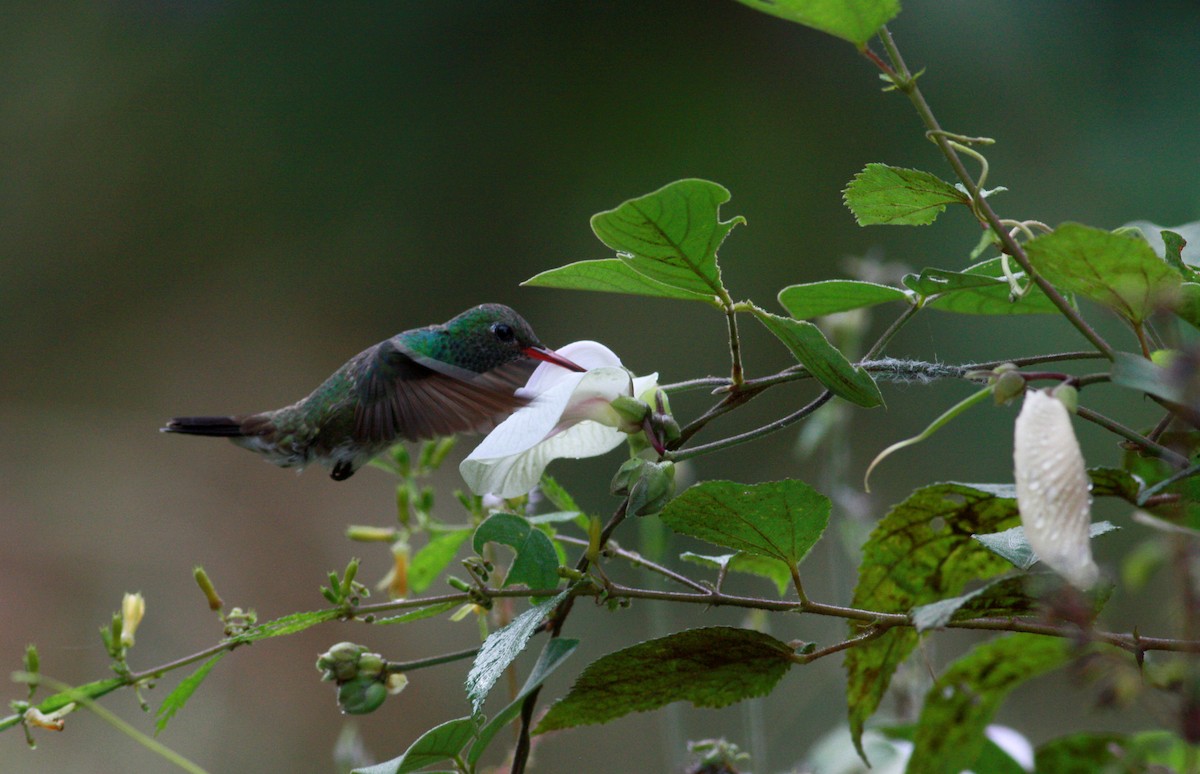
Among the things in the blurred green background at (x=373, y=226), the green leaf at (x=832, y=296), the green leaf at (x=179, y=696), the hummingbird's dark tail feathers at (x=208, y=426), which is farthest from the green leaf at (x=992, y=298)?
the blurred green background at (x=373, y=226)

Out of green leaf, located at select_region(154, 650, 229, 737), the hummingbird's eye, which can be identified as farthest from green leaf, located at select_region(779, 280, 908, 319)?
the hummingbird's eye

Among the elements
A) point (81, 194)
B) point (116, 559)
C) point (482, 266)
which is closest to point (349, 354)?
point (482, 266)

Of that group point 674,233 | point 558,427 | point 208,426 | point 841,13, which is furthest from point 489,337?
point 841,13

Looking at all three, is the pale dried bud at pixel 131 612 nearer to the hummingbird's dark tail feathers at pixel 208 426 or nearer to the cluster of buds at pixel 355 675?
the cluster of buds at pixel 355 675

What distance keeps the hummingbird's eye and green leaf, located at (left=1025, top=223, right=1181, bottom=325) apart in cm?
67

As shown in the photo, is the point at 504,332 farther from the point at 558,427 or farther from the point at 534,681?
the point at 534,681

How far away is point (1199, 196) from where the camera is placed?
202 centimetres

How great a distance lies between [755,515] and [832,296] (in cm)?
15

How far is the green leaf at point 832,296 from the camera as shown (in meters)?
0.60

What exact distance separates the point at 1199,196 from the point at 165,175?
3.01 meters


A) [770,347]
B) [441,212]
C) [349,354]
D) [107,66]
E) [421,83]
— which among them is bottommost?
[770,347]

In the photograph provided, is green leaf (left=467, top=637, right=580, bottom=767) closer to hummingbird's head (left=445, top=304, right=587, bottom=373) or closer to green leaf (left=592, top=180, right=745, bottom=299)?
green leaf (left=592, top=180, right=745, bottom=299)

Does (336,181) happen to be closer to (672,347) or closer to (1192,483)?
(672,347)

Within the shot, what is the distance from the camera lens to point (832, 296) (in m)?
0.62
